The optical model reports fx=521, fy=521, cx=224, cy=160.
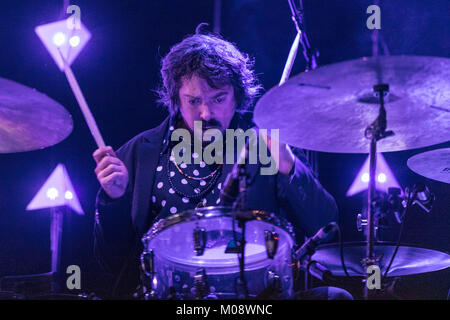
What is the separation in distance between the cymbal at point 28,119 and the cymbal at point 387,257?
40.5 inches

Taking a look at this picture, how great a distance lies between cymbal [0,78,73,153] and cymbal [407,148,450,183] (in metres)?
1.30

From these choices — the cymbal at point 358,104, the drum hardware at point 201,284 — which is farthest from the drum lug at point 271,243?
the cymbal at point 358,104

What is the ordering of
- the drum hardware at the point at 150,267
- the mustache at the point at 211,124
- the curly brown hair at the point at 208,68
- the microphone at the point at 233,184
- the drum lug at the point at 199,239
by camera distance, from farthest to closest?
the curly brown hair at the point at 208,68 → the mustache at the point at 211,124 → the drum hardware at the point at 150,267 → the drum lug at the point at 199,239 → the microphone at the point at 233,184

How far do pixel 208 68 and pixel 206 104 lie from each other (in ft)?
0.65

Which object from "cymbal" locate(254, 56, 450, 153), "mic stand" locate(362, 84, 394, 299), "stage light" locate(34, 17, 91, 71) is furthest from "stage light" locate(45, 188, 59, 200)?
"mic stand" locate(362, 84, 394, 299)

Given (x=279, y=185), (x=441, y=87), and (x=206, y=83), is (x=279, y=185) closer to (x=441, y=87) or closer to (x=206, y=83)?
(x=206, y=83)

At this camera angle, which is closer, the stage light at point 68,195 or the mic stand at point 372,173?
the mic stand at point 372,173

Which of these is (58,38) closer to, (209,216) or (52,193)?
(52,193)

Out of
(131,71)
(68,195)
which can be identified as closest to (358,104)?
(131,71)

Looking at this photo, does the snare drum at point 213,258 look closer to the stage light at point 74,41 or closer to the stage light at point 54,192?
A: the stage light at point 54,192

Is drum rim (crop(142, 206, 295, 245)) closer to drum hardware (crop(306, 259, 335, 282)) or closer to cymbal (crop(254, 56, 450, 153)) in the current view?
drum hardware (crop(306, 259, 335, 282))

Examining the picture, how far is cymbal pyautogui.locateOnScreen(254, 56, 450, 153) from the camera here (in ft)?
4.75

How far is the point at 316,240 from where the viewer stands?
1610mm

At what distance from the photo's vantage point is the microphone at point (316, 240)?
1.60 metres
